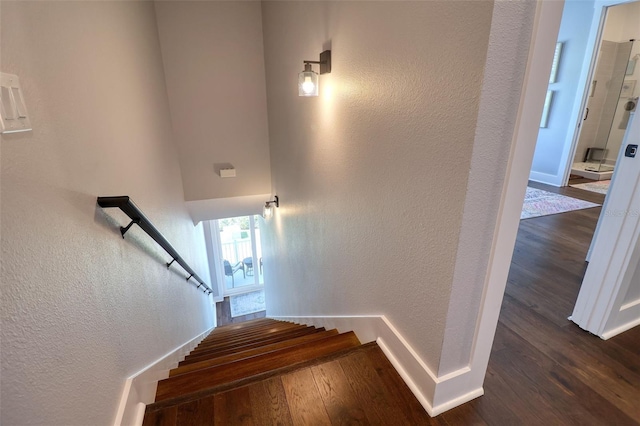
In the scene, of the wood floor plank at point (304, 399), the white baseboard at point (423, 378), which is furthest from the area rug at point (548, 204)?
the wood floor plank at point (304, 399)

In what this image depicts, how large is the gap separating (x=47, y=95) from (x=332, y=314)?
6.64 feet

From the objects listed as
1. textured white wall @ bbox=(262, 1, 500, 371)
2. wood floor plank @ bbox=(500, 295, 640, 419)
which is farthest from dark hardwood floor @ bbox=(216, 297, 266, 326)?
wood floor plank @ bbox=(500, 295, 640, 419)

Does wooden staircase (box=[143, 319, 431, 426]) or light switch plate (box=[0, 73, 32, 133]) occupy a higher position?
light switch plate (box=[0, 73, 32, 133])

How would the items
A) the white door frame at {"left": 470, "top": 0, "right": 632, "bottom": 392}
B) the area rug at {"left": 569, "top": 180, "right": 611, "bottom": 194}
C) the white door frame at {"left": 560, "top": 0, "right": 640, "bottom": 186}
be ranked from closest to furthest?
1. the white door frame at {"left": 470, "top": 0, "right": 632, "bottom": 392}
2. the white door frame at {"left": 560, "top": 0, "right": 640, "bottom": 186}
3. the area rug at {"left": 569, "top": 180, "right": 611, "bottom": 194}

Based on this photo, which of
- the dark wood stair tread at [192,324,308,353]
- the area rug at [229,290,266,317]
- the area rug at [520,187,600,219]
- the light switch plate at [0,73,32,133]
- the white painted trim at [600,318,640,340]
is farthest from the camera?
the area rug at [229,290,266,317]

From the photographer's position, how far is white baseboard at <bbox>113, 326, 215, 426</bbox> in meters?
1.13

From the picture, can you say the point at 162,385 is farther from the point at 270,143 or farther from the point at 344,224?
the point at 270,143

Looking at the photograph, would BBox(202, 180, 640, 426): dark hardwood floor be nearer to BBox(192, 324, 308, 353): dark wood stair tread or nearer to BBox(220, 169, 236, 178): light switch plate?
BBox(192, 324, 308, 353): dark wood stair tread

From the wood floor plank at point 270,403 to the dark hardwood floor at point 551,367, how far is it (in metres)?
0.64

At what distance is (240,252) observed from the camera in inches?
261

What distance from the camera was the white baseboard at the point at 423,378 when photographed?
118 cm

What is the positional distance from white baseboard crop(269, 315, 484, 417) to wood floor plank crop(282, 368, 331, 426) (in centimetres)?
38

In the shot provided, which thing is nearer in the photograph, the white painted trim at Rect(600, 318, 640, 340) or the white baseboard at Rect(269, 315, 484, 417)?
the white baseboard at Rect(269, 315, 484, 417)

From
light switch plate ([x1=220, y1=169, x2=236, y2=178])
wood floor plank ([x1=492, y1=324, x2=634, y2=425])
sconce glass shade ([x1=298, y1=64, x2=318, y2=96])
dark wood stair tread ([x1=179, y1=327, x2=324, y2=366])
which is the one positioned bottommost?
dark wood stair tread ([x1=179, y1=327, x2=324, y2=366])
